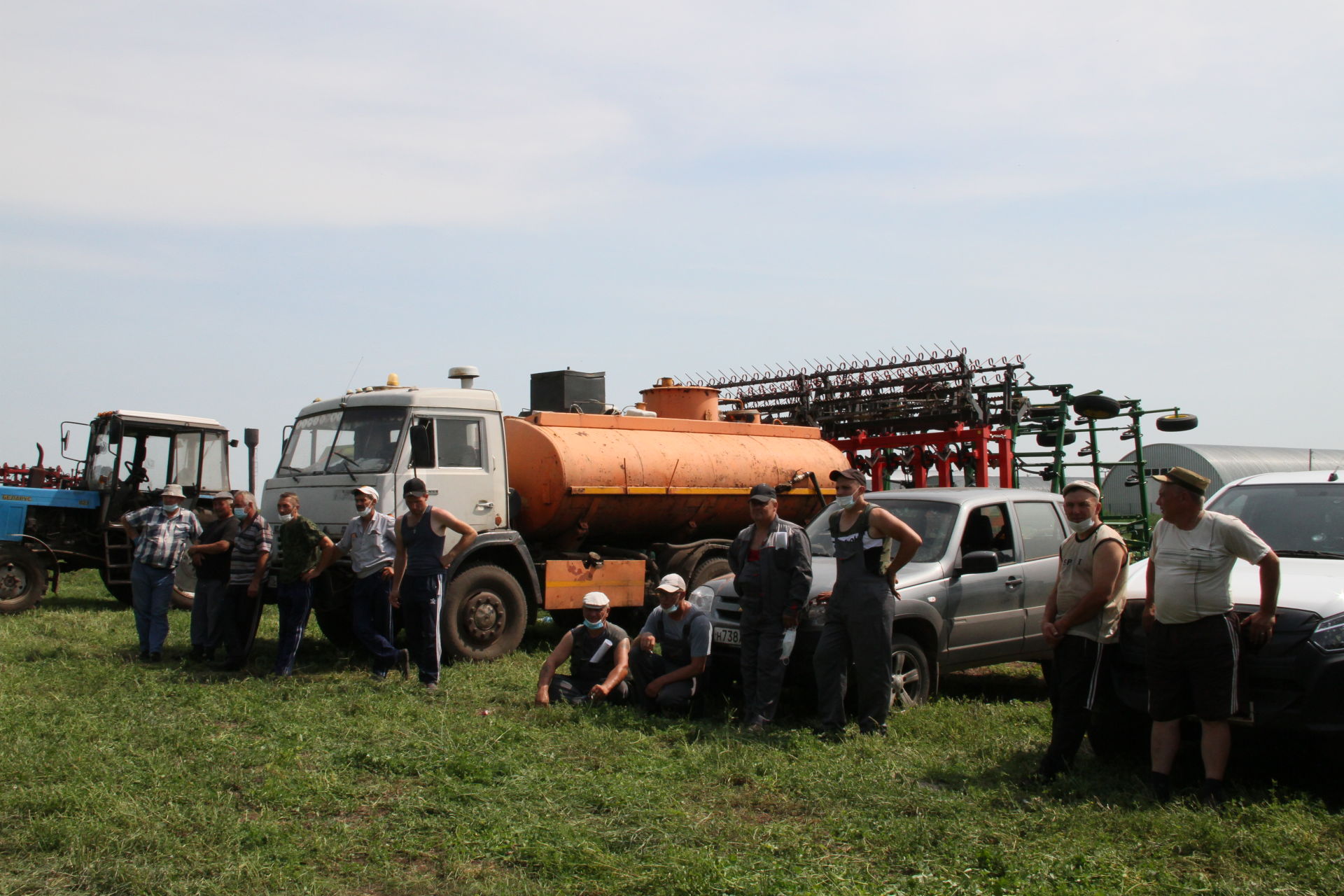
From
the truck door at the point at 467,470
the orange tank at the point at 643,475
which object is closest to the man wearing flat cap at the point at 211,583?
the truck door at the point at 467,470

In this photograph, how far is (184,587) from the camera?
14.9 m

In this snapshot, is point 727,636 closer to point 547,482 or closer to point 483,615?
point 483,615

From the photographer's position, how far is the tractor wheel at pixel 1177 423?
15617mm

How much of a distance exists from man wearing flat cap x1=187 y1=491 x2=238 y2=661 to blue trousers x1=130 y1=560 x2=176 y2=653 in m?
0.26

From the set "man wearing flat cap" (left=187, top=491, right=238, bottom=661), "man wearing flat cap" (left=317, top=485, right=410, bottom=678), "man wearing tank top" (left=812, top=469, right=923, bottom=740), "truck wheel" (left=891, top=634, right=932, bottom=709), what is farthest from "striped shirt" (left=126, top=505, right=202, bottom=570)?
"truck wheel" (left=891, top=634, right=932, bottom=709)

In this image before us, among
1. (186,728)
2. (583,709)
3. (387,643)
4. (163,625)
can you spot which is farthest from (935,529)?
(163,625)

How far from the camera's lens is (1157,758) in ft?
18.5

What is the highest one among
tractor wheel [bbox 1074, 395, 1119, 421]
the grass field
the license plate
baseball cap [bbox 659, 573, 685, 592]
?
tractor wheel [bbox 1074, 395, 1119, 421]

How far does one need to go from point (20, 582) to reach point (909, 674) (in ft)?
38.1

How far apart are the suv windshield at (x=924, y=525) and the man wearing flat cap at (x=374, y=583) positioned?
3.53 metres

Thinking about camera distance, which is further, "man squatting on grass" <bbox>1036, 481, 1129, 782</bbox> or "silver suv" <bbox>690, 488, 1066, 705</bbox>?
"silver suv" <bbox>690, 488, 1066, 705</bbox>

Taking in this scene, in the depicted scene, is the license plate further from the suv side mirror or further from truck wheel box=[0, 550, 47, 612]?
truck wheel box=[0, 550, 47, 612]

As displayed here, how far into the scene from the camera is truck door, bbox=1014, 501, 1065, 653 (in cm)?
862

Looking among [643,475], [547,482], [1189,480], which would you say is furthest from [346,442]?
[1189,480]
